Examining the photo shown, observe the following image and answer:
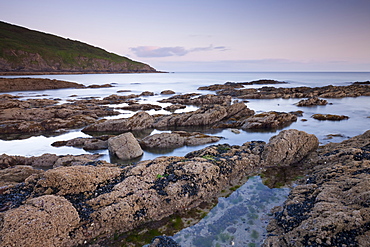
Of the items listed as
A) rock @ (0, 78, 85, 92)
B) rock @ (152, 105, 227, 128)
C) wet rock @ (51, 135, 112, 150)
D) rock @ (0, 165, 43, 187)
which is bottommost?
wet rock @ (51, 135, 112, 150)

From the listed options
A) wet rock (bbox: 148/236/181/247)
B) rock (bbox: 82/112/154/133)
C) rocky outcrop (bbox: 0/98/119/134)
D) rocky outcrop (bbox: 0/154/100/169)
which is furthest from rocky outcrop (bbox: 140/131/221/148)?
rocky outcrop (bbox: 0/98/119/134)

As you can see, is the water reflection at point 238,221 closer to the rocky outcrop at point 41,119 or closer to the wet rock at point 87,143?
the wet rock at point 87,143

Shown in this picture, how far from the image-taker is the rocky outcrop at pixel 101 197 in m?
6.93

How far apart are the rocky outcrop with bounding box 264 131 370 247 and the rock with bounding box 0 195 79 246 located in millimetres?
6744

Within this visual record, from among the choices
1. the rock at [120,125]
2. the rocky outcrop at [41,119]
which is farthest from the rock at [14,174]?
the rocky outcrop at [41,119]

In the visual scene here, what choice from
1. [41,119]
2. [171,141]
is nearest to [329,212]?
[171,141]

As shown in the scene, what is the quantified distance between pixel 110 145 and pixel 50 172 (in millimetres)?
8469

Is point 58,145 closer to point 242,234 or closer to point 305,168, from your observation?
point 242,234

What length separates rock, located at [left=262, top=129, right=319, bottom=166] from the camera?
13945 millimetres

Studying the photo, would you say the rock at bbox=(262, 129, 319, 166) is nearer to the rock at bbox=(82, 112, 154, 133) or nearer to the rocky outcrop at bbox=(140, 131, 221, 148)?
the rocky outcrop at bbox=(140, 131, 221, 148)

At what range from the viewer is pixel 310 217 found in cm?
709

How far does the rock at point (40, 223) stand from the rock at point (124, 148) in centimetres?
905

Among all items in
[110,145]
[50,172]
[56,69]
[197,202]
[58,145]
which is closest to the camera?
[50,172]

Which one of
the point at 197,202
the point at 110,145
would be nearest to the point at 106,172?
the point at 197,202
